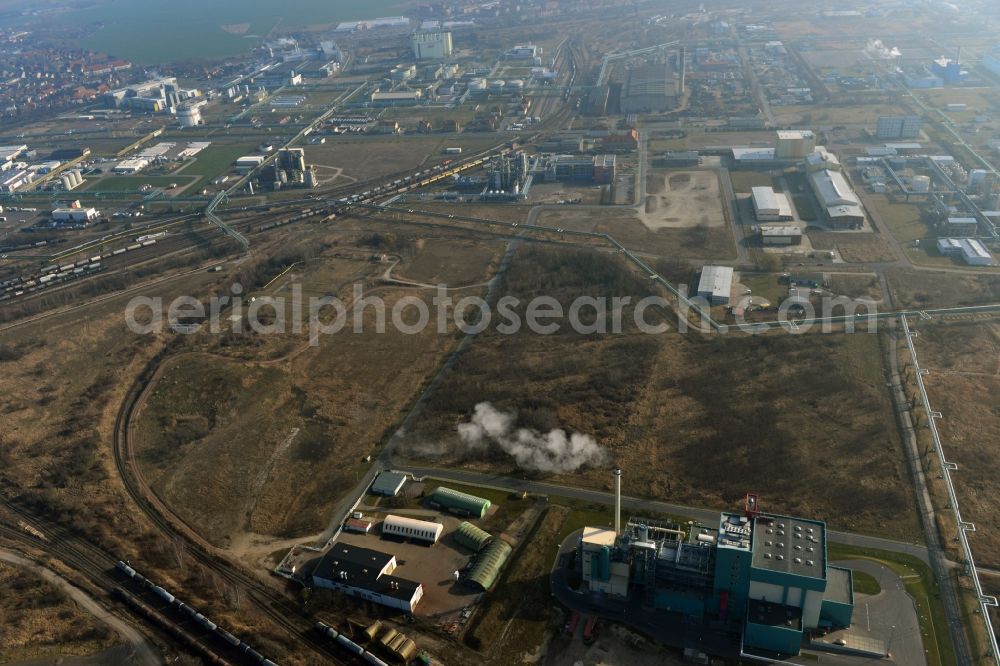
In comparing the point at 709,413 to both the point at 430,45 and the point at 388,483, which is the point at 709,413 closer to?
the point at 388,483

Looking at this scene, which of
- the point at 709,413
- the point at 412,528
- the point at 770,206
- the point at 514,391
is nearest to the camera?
the point at 412,528

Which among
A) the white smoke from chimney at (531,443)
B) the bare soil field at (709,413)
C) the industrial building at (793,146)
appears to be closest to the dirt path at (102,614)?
the bare soil field at (709,413)

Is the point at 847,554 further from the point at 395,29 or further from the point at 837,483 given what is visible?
the point at 395,29

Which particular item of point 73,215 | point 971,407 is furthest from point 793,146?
Answer: point 73,215

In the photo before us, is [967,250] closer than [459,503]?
No

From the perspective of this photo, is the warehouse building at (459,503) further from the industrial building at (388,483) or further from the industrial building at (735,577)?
the industrial building at (735,577)

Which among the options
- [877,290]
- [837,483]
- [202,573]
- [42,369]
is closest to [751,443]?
[837,483]
